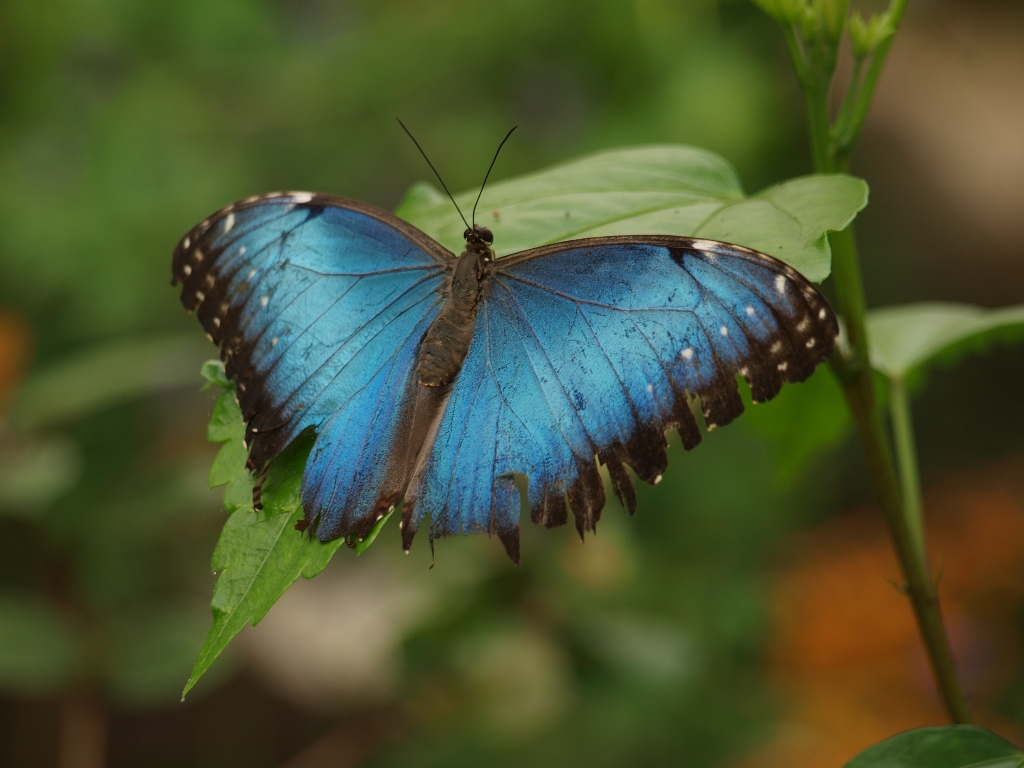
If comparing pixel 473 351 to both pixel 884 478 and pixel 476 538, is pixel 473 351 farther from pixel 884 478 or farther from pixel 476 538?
pixel 476 538

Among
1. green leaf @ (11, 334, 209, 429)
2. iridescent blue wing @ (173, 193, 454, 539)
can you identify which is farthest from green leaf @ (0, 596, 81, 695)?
iridescent blue wing @ (173, 193, 454, 539)

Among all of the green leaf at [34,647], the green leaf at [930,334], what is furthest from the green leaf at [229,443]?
the green leaf at [34,647]

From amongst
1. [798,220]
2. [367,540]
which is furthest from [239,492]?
[798,220]

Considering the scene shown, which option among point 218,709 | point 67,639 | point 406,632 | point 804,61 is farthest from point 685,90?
point 218,709

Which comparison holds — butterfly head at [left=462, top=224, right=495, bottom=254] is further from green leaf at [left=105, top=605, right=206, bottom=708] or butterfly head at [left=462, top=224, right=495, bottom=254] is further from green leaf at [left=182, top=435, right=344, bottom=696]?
green leaf at [left=105, top=605, right=206, bottom=708]

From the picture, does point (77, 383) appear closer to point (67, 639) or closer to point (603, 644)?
point (67, 639)

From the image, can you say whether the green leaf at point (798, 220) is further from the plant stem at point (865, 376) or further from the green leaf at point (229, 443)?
the green leaf at point (229, 443)
